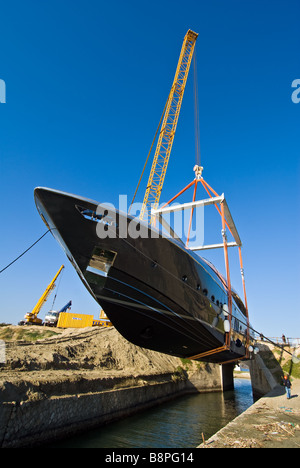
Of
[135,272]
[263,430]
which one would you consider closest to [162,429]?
[263,430]

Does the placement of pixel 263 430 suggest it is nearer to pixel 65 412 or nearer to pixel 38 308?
pixel 65 412

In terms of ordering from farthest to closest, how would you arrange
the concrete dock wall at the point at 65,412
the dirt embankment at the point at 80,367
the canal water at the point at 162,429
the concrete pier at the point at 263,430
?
1. the canal water at the point at 162,429
2. the dirt embankment at the point at 80,367
3. the concrete dock wall at the point at 65,412
4. the concrete pier at the point at 263,430

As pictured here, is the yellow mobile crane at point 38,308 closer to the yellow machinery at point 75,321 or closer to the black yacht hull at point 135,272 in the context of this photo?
the yellow machinery at point 75,321

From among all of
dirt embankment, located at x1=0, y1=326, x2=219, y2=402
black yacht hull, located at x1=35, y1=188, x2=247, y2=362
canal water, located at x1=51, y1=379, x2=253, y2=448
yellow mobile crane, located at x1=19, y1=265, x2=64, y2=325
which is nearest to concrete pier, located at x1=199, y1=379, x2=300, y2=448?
black yacht hull, located at x1=35, y1=188, x2=247, y2=362

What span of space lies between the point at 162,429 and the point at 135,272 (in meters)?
10.0

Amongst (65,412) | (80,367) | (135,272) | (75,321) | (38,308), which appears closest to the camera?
(135,272)

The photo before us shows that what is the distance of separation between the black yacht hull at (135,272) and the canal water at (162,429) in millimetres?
4545

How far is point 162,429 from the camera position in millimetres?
12805

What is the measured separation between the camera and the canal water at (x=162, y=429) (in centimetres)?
1047

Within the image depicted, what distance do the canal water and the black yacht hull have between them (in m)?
4.55

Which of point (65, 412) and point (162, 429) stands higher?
point (65, 412)

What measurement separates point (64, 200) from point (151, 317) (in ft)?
17.1

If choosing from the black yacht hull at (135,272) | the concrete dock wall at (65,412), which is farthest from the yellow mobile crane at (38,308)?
the black yacht hull at (135,272)
